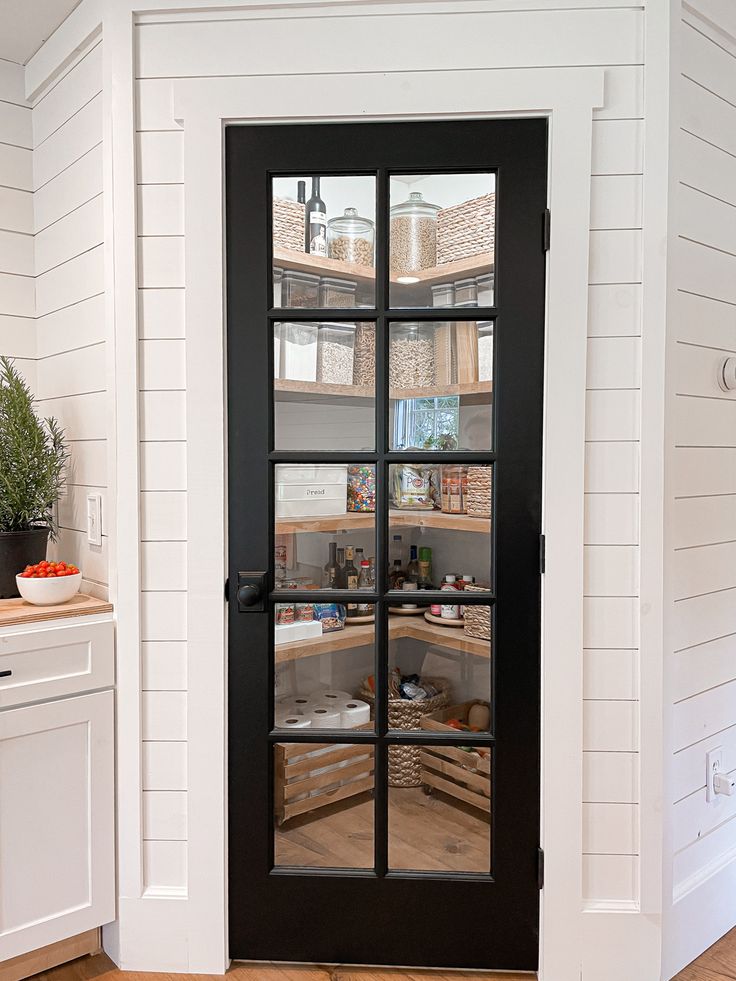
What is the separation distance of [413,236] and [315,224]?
25 centimetres

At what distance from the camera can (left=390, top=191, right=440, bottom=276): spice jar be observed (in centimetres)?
179

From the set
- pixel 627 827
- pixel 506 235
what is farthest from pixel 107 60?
pixel 627 827

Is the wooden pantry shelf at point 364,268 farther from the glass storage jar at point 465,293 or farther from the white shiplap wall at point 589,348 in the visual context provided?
the white shiplap wall at point 589,348

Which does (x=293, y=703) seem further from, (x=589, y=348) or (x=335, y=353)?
(x=589, y=348)

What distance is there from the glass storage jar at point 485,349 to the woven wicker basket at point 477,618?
0.54 meters

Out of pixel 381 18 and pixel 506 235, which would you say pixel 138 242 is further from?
pixel 506 235

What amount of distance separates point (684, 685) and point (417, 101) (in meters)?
1.65

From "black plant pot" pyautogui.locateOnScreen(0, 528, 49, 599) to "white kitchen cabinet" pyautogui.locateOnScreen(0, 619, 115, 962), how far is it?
242 mm

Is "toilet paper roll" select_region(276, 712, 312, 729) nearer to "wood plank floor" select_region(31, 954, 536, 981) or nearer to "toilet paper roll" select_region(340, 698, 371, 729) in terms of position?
"toilet paper roll" select_region(340, 698, 371, 729)

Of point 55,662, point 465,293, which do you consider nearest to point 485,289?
point 465,293

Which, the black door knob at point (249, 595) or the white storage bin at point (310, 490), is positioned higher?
the white storage bin at point (310, 490)

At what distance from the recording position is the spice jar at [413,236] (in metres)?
1.79

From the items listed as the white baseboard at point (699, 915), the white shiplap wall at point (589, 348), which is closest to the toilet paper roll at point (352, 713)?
the white shiplap wall at point (589, 348)

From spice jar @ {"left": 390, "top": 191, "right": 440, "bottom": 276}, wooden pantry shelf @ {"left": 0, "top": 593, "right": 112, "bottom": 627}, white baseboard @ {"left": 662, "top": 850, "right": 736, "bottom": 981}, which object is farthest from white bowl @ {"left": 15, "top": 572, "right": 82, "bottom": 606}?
white baseboard @ {"left": 662, "top": 850, "right": 736, "bottom": 981}
